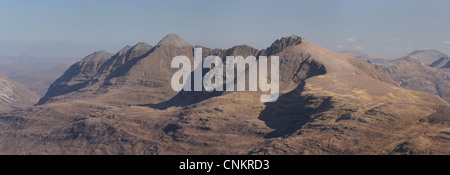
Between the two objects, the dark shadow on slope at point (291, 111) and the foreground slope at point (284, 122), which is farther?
the dark shadow on slope at point (291, 111)

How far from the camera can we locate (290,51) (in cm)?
15962

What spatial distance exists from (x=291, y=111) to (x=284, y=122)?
17.8ft

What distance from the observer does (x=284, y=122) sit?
104250 mm

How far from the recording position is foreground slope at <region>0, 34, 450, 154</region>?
7338cm

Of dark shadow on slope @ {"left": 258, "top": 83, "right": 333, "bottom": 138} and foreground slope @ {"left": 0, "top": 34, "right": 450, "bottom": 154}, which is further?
dark shadow on slope @ {"left": 258, "top": 83, "right": 333, "bottom": 138}

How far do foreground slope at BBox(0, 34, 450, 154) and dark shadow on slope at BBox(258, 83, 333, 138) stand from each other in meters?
0.35

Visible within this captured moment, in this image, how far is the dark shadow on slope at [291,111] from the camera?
318ft

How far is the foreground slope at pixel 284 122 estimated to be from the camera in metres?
73.4

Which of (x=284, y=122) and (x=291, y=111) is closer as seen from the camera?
(x=284, y=122)

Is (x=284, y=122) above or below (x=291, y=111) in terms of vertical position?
below

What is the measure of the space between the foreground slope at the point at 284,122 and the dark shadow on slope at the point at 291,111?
35 cm

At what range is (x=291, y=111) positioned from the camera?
354ft
